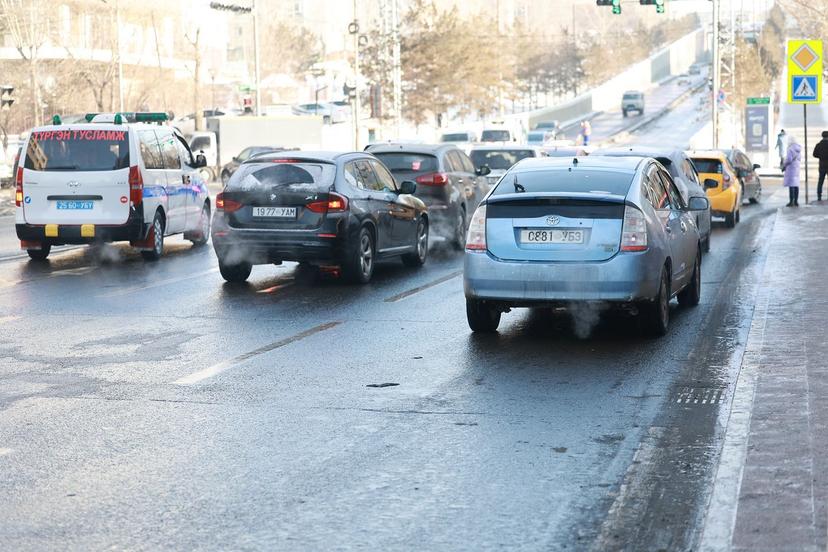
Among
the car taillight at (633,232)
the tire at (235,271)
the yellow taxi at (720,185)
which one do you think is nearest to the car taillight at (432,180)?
the tire at (235,271)

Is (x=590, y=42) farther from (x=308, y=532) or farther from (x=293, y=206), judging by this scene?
(x=308, y=532)

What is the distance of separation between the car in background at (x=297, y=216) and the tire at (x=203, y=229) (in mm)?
5433

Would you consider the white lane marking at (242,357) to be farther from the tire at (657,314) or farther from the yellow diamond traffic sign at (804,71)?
the yellow diamond traffic sign at (804,71)

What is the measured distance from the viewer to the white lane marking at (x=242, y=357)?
366 inches

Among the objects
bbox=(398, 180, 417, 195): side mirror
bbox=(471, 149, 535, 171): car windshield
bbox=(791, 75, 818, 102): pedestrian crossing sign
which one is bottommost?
bbox=(398, 180, 417, 195): side mirror

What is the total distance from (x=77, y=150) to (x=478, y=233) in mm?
8263

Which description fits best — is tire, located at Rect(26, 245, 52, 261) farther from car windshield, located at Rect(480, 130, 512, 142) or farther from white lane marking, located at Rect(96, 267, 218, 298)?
car windshield, located at Rect(480, 130, 512, 142)

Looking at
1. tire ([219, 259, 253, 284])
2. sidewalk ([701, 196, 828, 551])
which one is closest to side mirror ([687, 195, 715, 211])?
sidewalk ([701, 196, 828, 551])

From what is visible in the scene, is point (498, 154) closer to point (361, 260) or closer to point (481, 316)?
point (361, 260)

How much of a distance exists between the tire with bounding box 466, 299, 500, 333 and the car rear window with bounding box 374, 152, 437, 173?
373 inches

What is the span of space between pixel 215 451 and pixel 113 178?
Answer: 11325 mm

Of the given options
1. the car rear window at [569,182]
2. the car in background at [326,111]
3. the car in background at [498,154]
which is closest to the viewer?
the car rear window at [569,182]

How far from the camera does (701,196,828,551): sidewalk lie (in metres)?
5.50

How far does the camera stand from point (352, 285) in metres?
15.5
